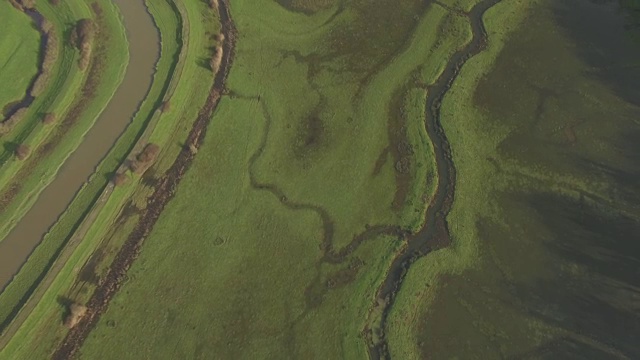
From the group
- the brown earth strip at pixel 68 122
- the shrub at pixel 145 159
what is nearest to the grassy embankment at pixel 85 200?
the shrub at pixel 145 159

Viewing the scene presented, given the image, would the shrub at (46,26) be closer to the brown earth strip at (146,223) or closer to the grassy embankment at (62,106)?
the grassy embankment at (62,106)

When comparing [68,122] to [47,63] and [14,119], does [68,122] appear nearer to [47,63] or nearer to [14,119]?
[14,119]

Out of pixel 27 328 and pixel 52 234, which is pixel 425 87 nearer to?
pixel 52 234

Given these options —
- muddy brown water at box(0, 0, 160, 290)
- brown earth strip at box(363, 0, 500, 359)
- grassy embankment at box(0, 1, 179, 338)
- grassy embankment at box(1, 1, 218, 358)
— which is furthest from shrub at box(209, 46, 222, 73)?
brown earth strip at box(363, 0, 500, 359)

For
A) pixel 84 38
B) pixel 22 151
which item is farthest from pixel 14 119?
pixel 84 38

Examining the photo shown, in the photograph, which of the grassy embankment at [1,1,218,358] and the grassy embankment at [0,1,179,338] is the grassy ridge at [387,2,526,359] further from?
the grassy embankment at [0,1,179,338]

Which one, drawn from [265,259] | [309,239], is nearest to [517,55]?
[309,239]
